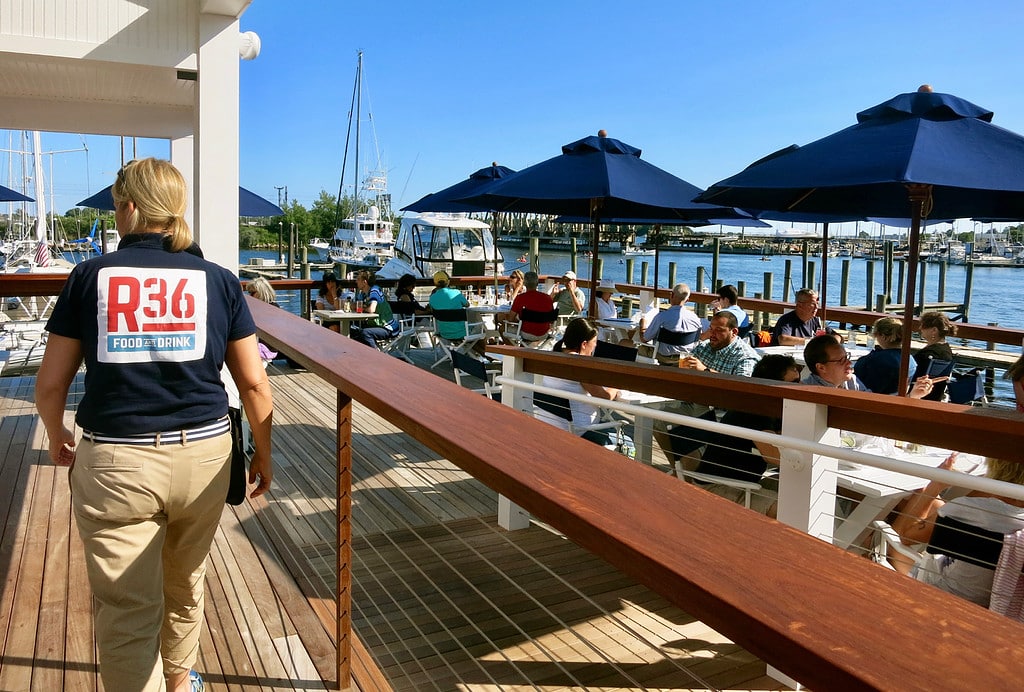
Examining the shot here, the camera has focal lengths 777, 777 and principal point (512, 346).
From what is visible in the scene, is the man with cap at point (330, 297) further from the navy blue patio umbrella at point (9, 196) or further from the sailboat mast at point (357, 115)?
the sailboat mast at point (357, 115)

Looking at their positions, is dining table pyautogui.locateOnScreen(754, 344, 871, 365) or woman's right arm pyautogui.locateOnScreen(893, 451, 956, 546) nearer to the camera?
woman's right arm pyautogui.locateOnScreen(893, 451, 956, 546)

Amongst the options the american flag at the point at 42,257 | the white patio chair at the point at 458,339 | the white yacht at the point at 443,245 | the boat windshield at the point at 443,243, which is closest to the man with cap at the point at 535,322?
the white patio chair at the point at 458,339

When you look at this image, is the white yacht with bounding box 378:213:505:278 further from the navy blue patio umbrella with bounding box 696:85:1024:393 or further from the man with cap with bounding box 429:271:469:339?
the navy blue patio umbrella with bounding box 696:85:1024:393

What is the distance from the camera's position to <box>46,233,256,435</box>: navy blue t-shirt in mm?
1672

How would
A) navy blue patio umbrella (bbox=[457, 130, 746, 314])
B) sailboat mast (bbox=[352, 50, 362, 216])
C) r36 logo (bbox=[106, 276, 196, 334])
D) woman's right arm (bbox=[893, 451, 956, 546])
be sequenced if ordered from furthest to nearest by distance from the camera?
1. sailboat mast (bbox=[352, 50, 362, 216])
2. navy blue patio umbrella (bbox=[457, 130, 746, 314])
3. woman's right arm (bbox=[893, 451, 956, 546])
4. r36 logo (bbox=[106, 276, 196, 334])

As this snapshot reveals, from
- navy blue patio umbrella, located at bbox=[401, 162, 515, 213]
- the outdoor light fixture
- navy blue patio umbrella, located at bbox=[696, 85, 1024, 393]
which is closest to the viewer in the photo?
navy blue patio umbrella, located at bbox=[696, 85, 1024, 393]

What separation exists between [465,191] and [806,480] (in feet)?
25.9

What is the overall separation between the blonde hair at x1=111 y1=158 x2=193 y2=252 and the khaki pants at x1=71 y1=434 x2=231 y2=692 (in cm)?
48

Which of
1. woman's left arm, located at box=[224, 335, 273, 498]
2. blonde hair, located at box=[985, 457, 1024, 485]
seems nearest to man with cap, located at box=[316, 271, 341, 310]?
woman's left arm, located at box=[224, 335, 273, 498]

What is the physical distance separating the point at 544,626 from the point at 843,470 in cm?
129

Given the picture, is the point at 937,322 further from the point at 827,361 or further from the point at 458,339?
the point at 458,339

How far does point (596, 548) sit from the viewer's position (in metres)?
0.93

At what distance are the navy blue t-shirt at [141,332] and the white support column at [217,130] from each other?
291 cm

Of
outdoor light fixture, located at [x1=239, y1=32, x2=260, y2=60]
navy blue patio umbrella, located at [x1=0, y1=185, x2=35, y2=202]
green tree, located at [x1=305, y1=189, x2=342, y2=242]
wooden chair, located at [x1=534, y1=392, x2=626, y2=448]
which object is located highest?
green tree, located at [x1=305, y1=189, x2=342, y2=242]
